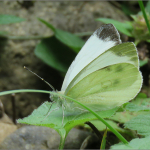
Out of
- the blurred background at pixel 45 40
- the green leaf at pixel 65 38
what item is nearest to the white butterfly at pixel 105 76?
the blurred background at pixel 45 40

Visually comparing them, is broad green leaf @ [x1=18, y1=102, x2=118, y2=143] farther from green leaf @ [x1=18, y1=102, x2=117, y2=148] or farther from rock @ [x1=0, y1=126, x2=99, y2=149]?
rock @ [x1=0, y1=126, x2=99, y2=149]

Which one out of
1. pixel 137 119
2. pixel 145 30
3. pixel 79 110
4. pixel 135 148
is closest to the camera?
pixel 135 148

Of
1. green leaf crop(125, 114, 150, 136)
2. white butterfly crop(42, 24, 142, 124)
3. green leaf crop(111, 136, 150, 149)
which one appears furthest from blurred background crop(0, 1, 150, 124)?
green leaf crop(111, 136, 150, 149)

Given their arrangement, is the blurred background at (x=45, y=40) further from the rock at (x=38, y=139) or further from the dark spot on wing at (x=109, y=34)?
the rock at (x=38, y=139)

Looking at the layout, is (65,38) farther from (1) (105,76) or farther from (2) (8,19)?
(1) (105,76)

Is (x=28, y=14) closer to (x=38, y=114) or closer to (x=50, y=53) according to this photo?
(x=50, y=53)

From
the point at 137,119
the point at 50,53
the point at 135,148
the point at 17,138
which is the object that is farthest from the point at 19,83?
the point at 135,148
